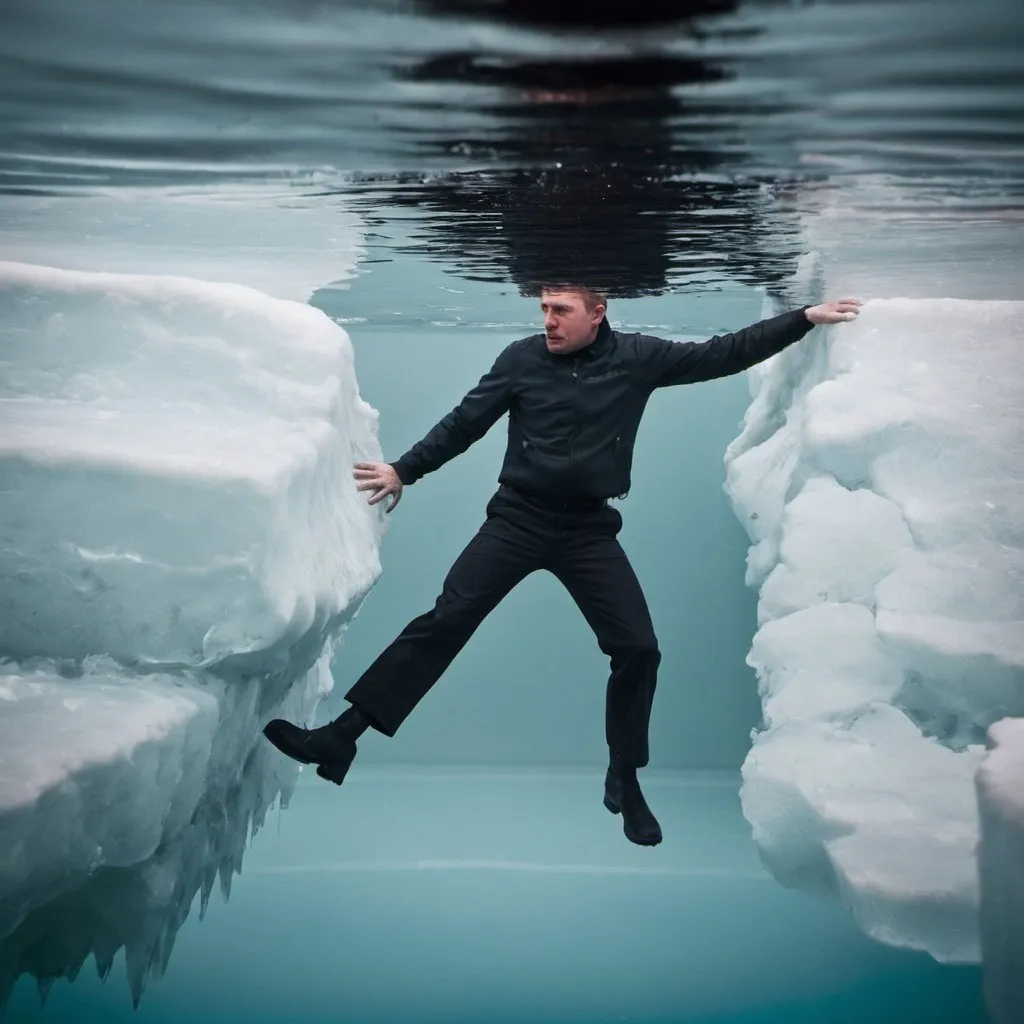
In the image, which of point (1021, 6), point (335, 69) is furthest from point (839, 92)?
point (335, 69)

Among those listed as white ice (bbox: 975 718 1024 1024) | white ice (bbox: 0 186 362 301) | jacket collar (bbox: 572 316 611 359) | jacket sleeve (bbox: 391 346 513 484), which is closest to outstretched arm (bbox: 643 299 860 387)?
jacket collar (bbox: 572 316 611 359)

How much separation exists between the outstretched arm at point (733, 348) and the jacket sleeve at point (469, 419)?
19.2 inches

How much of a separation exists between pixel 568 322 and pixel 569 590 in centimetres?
88

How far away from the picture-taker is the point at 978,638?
381 centimetres

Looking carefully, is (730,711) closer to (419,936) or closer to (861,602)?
(419,936)

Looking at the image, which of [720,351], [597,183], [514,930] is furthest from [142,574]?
[514,930]

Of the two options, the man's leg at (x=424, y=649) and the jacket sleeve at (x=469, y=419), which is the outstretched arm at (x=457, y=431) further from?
the man's leg at (x=424, y=649)

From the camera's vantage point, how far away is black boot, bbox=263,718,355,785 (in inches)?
132

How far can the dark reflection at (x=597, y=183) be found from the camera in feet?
6.42

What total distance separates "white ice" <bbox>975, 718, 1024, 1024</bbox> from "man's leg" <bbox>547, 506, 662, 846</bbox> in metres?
1.17

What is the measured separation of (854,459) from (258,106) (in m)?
2.98

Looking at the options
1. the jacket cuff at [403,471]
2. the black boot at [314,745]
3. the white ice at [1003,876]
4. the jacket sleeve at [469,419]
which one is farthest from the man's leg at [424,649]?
the white ice at [1003,876]

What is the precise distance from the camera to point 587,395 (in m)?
3.67

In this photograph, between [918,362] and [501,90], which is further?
[918,362]
